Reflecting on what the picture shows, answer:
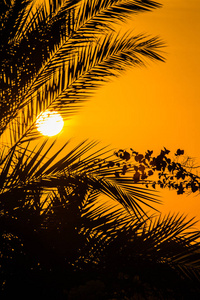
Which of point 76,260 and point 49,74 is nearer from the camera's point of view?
point 76,260

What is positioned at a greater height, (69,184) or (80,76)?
(80,76)

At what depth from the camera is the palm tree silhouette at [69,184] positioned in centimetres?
393

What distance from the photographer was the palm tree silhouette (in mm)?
3926

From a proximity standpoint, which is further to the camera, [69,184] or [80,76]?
[80,76]

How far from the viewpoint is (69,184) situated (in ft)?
13.9

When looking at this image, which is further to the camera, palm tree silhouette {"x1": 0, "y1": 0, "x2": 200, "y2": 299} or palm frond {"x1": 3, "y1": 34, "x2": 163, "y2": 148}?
palm frond {"x1": 3, "y1": 34, "x2": 163, "y2": 148}

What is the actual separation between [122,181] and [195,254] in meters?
0.95

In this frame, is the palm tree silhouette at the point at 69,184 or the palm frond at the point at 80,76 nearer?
the palm tree silhouette at the point at 69,184

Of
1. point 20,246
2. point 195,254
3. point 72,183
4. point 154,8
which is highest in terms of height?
point 154,8

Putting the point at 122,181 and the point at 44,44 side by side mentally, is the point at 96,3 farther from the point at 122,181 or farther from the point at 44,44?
the point at 122,181

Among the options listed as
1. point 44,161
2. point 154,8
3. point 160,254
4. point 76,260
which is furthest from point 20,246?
point 154,8

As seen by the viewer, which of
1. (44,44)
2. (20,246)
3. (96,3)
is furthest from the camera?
(96,3)

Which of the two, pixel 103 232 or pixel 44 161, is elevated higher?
pixel 44 161

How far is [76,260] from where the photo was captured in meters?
4.09
